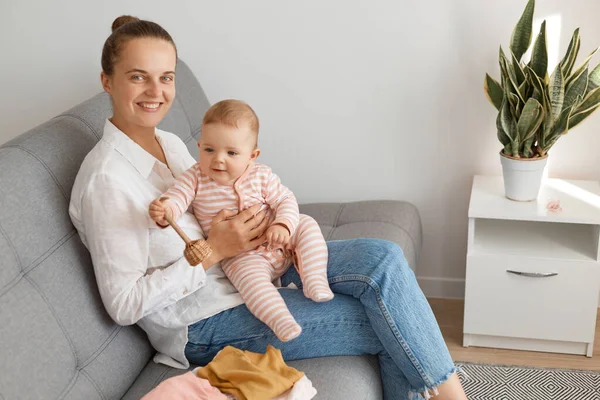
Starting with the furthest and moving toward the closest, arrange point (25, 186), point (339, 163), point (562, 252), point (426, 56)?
point (339, 163), point (426, 56), point (562, 252), point (25, 186)

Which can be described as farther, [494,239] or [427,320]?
[494,239]

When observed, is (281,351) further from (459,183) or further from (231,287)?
(459,183)

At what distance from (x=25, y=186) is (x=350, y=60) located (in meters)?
1.47

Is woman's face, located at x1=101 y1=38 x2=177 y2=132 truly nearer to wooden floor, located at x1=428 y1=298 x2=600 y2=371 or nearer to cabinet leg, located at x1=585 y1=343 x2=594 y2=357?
wooden floor, located at x1=428 y1=298 x2=600 y2=371

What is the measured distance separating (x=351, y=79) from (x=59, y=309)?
1.54m

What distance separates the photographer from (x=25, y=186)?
1.66 m

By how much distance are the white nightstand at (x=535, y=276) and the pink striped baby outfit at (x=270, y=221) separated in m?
0.80

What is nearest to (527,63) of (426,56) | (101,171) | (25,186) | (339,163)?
(426,56)

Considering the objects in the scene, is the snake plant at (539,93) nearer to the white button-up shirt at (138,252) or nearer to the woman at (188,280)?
the woman at (188,280)

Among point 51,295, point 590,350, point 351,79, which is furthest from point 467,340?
point 51,295

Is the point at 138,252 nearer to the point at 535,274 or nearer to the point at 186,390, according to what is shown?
the point at 186,390

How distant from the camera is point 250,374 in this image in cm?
162

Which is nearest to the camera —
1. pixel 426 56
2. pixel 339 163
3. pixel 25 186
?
pixel 25 186

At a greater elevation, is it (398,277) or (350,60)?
(350,60)
